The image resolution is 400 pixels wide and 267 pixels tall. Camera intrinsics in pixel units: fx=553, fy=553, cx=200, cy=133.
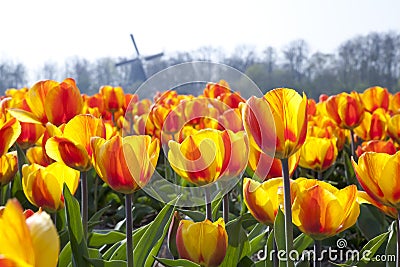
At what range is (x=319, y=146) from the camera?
1.81 meters

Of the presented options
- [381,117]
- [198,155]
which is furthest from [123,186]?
[381,117]

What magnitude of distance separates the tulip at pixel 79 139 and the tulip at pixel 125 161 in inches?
3.8

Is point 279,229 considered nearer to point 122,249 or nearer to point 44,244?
point 122,249

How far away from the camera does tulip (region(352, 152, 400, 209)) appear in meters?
0.87

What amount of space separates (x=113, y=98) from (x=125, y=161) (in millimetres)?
2486

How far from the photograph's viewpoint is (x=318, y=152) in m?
1.80

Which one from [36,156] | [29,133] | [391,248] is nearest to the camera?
[391,248]

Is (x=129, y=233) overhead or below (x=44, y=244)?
below

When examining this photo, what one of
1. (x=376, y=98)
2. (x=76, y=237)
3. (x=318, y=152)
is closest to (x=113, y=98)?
(x=376, y=98)

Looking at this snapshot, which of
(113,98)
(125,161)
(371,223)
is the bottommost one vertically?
(371,223)

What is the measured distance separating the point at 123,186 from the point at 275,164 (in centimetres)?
39

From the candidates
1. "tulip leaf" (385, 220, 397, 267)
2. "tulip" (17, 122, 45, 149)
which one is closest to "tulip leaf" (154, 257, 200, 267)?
"tulip leaf" (385, 220, 397, 267)

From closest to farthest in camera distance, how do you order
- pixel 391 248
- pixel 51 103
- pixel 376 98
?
1. pixel 391 248
2. pixel 51 103
3. pixel 376 98

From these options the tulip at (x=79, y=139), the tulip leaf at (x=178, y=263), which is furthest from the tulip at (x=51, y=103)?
the tulip leaf at (x=178, y=263)
